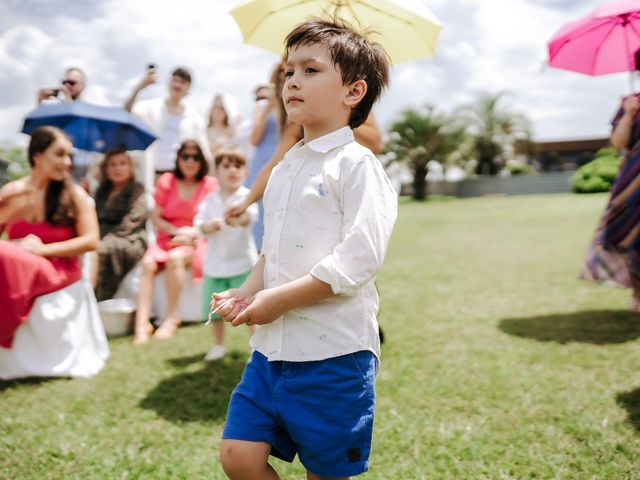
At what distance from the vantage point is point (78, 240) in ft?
13.4

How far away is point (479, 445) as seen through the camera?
2799 mm

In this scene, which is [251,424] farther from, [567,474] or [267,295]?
[567,474]

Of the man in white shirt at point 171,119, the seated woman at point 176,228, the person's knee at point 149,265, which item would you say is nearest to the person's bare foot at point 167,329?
the seated woman at point 176,228

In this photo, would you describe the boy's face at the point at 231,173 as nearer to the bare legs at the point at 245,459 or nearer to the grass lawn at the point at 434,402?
the grass lawn at the point at 434,402

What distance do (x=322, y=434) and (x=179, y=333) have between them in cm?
374

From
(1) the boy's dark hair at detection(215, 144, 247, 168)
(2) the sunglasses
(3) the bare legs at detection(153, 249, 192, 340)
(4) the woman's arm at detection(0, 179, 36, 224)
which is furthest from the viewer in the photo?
(2) the sunglasses

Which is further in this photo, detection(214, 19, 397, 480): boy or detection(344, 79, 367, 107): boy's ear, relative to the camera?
detection(344, 79, 367, 107): boy's ear

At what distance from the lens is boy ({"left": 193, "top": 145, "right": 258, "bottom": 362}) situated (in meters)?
4.31

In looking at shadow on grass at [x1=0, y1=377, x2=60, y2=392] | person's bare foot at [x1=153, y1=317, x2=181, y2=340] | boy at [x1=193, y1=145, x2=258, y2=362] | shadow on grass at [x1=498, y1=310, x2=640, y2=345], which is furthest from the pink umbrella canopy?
shadow on grass at [x1=0, y1=377, x2=60, y2=392]

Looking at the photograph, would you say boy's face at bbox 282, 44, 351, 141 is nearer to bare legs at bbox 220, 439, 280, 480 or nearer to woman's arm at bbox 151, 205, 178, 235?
bare legs at bbox 220, 439, 280, 480

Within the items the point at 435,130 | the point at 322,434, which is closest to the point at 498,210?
the point at 435,130

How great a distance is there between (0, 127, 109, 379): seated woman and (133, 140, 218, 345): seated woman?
111 centimetres

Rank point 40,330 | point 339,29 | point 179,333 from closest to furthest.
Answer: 1. point 339,29
2. point 40,330
3. point 179,333

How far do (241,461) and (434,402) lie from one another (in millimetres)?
1943
